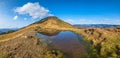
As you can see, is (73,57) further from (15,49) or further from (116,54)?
(15,49)

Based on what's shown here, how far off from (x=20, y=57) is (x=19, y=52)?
6.01m

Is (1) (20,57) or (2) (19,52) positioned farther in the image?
(2) (19,52)

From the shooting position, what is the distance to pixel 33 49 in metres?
74.8

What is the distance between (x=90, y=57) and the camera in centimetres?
6419

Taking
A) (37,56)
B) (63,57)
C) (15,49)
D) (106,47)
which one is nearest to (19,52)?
(15,49)

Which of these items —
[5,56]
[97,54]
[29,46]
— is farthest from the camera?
[29,46]

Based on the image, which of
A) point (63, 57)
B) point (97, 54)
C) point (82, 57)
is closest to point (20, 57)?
point (63, 57)

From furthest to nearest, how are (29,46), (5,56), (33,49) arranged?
(29,46), (33,49), (5,56)

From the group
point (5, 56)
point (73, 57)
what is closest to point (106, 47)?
point (73, 57)

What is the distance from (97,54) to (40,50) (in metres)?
25.0

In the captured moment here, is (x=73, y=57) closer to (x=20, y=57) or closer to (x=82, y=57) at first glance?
(x=82, y=57)

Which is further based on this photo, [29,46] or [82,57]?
[29,46]

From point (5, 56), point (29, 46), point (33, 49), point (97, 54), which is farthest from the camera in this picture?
point (29, 46)

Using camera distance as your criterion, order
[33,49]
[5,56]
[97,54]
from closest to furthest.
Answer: [5,56] → [97,54] → [33,49]
